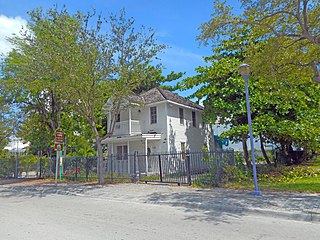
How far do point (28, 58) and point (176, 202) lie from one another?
11.2 m

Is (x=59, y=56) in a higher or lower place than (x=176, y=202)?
higher

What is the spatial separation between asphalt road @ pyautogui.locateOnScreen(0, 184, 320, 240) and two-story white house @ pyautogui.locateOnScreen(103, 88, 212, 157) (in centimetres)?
1099

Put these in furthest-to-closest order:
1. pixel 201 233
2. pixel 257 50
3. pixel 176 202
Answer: pixel 257 50 → pixel 176 202 → pixel 201 233

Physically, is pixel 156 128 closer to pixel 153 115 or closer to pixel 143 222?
pixel 153 115

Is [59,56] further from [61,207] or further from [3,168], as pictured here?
[3,168]

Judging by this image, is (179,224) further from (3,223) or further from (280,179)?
(280,179)

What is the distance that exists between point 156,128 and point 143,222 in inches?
585

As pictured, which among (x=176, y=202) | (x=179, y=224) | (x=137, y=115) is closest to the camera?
(x=179, y=224)

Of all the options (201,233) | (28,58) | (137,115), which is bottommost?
(201,233)

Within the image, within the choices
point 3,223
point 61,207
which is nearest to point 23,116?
point 61,207

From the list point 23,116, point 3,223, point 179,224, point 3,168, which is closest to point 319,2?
point 179,224

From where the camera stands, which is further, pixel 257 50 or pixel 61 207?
pixel 257 50

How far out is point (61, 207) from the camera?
30.9 ft

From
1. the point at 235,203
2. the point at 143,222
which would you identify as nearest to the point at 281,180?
the point at 235,203
